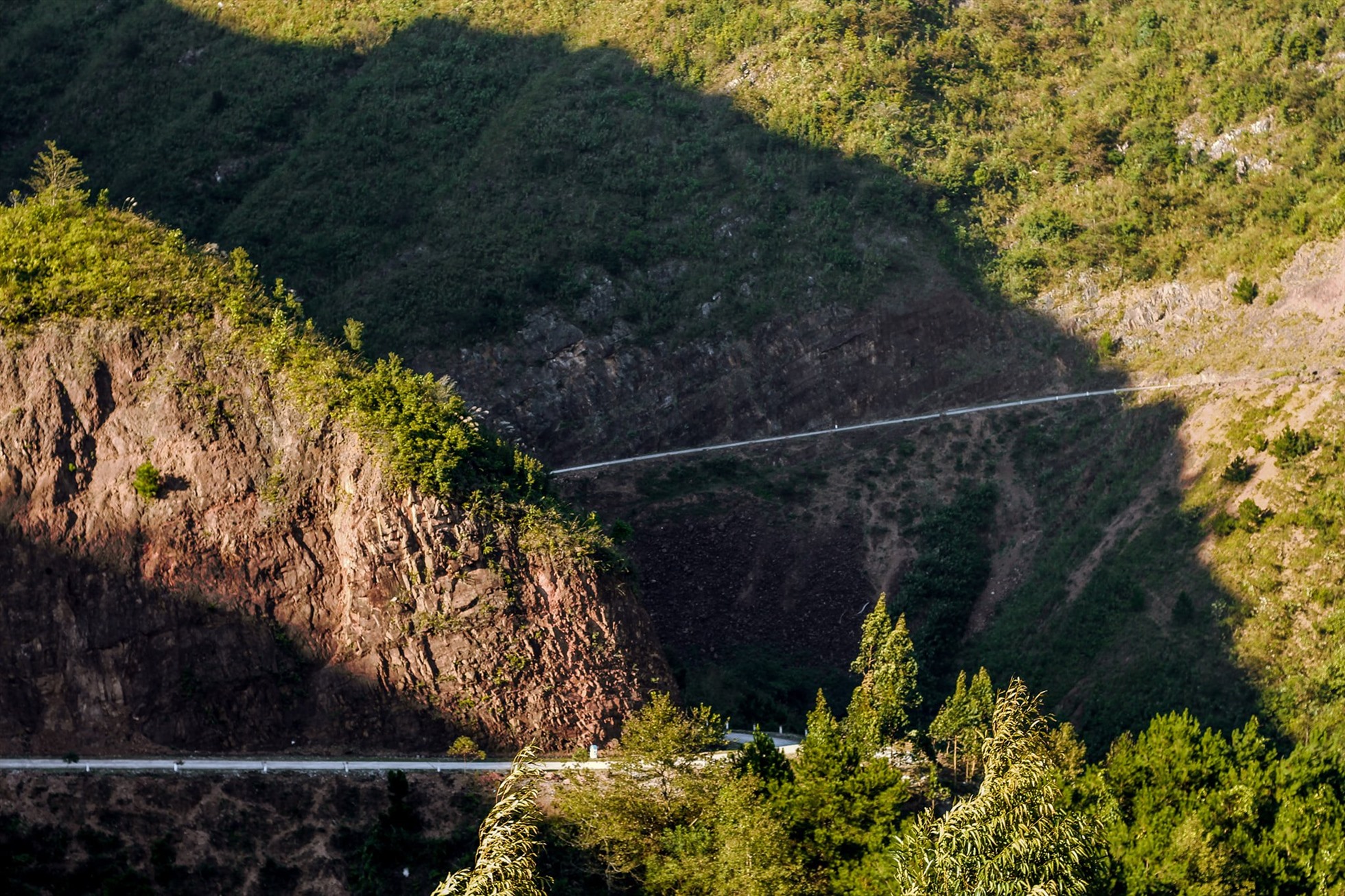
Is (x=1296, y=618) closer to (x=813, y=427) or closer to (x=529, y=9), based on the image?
(x=813, y=427)

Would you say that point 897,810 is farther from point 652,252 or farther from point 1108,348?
point 652,252

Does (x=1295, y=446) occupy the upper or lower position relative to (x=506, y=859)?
upper

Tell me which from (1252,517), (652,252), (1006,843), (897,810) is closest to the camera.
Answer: (1006,843)

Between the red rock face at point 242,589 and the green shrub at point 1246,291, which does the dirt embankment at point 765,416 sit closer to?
the green shrub at point 1246,291

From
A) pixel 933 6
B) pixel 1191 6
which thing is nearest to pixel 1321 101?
pixel 1191 6

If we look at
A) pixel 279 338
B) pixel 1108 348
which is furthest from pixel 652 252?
pixel 279 338

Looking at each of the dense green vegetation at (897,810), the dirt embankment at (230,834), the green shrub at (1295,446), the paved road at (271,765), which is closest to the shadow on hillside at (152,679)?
the paved road at (271,765)
